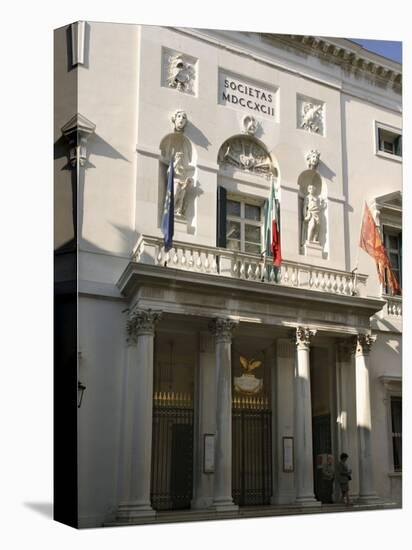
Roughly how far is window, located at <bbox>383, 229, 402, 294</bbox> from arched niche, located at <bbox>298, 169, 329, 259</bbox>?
153 centimetres

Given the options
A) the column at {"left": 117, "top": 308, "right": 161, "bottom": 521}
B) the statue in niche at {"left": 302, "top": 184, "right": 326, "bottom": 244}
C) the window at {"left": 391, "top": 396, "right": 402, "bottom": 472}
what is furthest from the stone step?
the statue in niche at {"left": 302, "top": 184, "right": 326, "bottom": 244}

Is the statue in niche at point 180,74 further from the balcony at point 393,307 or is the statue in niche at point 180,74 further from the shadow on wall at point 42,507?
the shadow on wall at point 42,507

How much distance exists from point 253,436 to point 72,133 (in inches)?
233

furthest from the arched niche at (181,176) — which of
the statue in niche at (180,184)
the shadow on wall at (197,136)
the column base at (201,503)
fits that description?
the column base at (201,503)

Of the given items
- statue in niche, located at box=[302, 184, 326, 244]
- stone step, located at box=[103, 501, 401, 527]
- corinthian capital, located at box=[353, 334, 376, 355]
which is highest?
statue in niche, located at box=[302, 184, 326, 244]

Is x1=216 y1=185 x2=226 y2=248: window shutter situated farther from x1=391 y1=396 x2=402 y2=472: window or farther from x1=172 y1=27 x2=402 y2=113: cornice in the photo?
x1=391 y1=396 x2=402 y2=472: window

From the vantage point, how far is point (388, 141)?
52.1 feet

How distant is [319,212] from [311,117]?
1860 mm

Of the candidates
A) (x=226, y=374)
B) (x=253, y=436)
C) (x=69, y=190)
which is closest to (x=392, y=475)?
(x=253, y=436)

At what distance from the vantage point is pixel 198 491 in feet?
42.6

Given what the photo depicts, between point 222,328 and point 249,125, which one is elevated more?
point 249,125

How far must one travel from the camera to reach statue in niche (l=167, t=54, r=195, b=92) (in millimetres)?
13547

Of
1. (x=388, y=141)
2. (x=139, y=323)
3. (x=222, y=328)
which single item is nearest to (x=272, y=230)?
(x=222, y=328)

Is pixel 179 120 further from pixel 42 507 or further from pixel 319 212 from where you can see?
pixel 42 507
